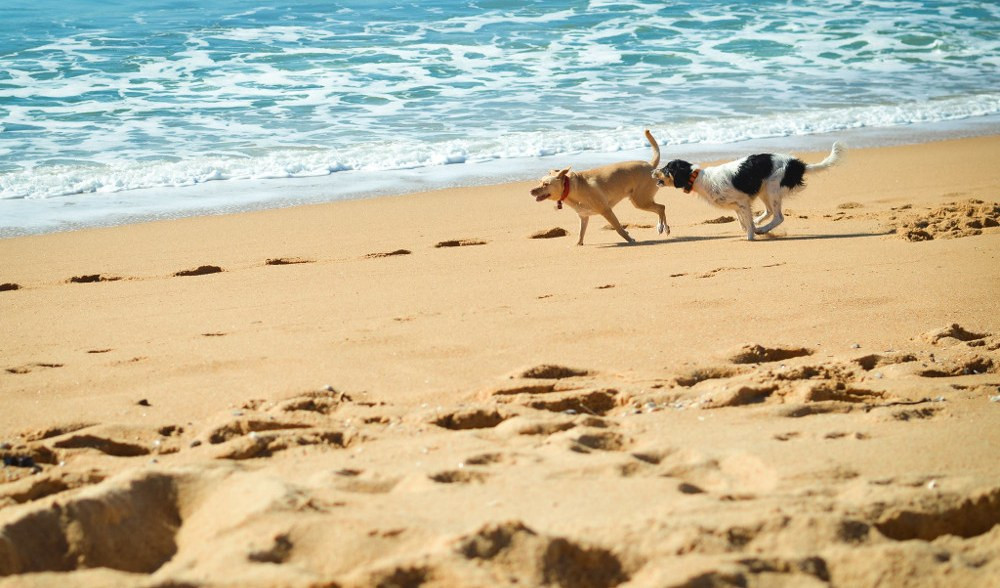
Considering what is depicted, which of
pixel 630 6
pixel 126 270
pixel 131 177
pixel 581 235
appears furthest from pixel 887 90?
pixel 126 270

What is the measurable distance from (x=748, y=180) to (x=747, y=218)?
326mm

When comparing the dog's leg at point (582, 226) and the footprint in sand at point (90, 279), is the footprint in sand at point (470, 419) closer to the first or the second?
the footprint in sand at point (90, 279)

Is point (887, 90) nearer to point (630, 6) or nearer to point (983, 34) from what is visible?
point (983, 34)

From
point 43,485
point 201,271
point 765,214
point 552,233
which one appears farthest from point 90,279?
point 765,214

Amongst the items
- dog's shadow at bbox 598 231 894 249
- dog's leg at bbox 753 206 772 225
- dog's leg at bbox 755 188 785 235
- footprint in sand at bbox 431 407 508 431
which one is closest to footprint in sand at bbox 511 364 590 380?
footprint in sand at bbox 431 407 508 431

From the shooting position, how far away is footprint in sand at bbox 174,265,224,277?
7.59m

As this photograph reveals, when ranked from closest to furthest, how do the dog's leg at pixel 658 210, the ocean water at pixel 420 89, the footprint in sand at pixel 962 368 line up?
the footprint in sand at pixel 962 368 < the dog's leg at pixel 658 210 < the ocean water at pixel 420 89

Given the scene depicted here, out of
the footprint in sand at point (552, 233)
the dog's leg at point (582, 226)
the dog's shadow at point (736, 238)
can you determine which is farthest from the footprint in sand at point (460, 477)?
the footprint in sand at point (552, 233)

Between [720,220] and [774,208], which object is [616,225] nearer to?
[774,208]

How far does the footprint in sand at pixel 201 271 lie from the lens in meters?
7.59

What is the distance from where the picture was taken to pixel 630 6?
82.0 ft

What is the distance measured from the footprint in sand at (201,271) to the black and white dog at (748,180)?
3.70 meters

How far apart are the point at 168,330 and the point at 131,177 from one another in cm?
691

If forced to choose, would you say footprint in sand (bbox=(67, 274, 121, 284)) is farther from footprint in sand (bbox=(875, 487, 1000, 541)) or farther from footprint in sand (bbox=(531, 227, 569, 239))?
footprint in sand (bbox=(875, 487, 1000, 541))
